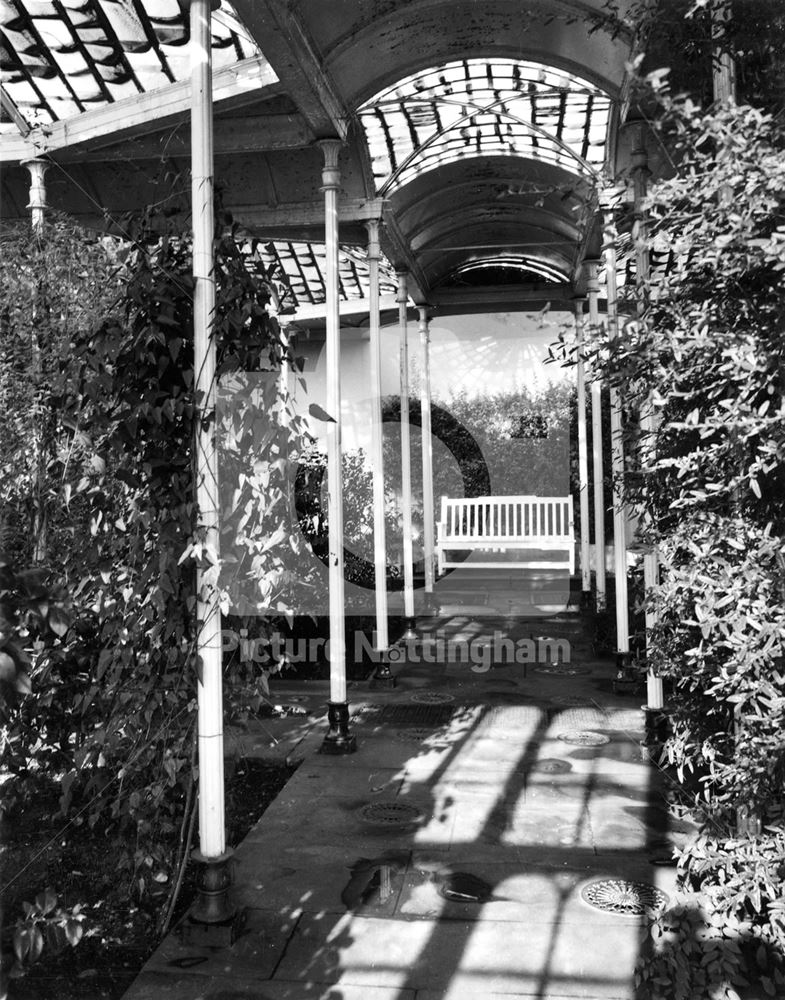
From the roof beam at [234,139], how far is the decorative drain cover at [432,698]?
4.60m

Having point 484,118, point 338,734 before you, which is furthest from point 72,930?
point 484,118

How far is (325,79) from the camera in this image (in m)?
5.86

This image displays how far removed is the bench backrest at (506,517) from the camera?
14789 millimetres

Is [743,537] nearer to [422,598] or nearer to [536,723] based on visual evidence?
[536,723]

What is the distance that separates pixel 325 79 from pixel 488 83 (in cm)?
228

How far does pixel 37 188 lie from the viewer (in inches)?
263

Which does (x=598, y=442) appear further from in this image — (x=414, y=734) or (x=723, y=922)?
(x=723, y=922)

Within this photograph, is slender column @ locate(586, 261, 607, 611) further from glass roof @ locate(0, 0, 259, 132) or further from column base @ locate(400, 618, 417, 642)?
glass roof @ locate(0, 0, 259, 132)

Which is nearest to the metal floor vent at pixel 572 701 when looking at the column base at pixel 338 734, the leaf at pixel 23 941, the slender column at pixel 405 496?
the column base at pixel 338 734

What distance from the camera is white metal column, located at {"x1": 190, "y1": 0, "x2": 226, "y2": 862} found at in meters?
3.79

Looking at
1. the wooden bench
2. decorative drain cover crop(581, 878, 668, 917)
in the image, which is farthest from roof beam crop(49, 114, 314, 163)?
the wooden bench

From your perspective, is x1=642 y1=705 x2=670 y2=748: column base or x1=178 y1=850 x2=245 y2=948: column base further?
x1=642 y1=705 x2=670 y2=748: column base

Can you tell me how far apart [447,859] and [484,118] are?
6304mm

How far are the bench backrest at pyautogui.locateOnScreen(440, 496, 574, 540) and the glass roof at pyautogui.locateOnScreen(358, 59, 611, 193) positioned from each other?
679 centimetres
